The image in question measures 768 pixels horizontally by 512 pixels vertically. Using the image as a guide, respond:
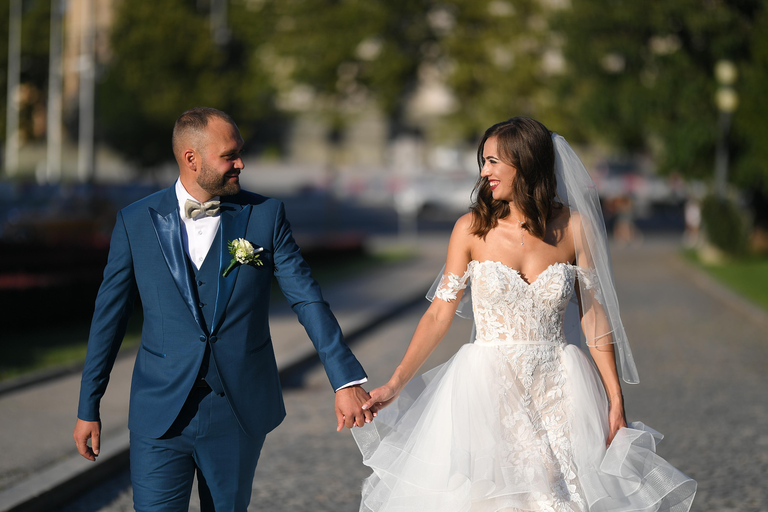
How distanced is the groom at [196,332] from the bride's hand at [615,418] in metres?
1.09

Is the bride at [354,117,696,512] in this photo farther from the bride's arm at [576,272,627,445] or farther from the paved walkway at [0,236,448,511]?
the paved walkway at [0,236,448,511]

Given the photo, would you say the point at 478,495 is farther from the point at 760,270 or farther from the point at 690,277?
the point at 760,270

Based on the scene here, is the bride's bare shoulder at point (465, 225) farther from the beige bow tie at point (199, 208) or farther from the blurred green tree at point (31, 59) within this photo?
the blurred green tree at point (31, 59)

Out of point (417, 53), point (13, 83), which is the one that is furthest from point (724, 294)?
point (13, 83)

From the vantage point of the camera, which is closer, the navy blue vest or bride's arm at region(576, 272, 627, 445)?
the navy blue vest

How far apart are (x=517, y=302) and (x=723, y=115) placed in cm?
2366

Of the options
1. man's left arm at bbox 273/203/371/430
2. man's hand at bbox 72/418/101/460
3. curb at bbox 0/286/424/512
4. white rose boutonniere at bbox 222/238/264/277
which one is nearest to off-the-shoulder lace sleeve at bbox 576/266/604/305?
man's left arm at bbox 273/203/371/430

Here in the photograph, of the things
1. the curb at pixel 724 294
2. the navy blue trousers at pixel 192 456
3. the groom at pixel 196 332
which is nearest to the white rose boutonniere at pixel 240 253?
the groom at pixel 196 332

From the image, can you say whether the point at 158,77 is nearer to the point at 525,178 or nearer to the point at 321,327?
the point at 525,178

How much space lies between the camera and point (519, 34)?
44656 millimetres

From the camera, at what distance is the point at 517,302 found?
3.95 metres

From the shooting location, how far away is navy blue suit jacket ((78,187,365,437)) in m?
3.57

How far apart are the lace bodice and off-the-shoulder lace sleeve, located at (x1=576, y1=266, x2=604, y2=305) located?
0.04 metres

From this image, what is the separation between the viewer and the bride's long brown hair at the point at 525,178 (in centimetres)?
394
